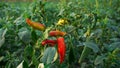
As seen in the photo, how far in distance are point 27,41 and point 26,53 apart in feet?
0.56

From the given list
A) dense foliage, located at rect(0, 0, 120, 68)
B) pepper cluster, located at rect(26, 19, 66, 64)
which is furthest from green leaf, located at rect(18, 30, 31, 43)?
pepper cluster, located at rect(26, 19, 66, 64)

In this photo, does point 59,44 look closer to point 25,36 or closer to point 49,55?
point 49,55

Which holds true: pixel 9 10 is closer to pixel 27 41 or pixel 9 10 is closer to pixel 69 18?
pixel 69 18

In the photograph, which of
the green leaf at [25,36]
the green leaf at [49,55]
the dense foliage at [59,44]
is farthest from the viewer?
the green leaf at [25,36]

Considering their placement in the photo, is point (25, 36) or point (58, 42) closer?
point (58, 42)

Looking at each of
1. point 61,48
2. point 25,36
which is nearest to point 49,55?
point 61,48

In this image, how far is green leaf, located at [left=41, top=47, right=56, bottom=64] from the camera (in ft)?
5.49

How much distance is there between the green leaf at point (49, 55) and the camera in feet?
5.49

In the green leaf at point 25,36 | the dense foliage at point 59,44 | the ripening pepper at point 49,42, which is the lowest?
the dense foliage at point 59,44

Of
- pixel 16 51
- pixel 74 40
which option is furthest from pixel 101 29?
pixel 16 51

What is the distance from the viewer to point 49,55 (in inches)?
66.2

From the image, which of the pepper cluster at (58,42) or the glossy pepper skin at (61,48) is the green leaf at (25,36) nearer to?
the pepper cluster at (58,42)

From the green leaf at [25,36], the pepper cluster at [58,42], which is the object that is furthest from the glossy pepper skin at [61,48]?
the green leaf at [25,36]

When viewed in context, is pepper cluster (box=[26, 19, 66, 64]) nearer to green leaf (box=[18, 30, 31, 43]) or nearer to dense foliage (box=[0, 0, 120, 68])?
dense foliage (box=[0, 0, 120, 68])
